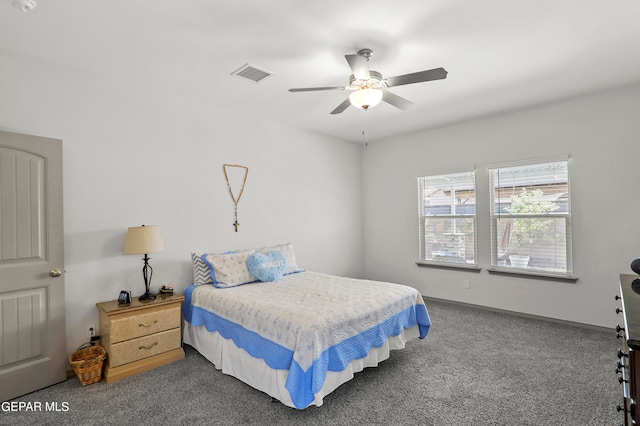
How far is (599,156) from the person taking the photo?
146 inches

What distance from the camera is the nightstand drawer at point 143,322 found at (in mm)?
2739

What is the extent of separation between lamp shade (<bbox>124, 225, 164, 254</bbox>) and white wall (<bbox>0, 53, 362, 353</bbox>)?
28cm

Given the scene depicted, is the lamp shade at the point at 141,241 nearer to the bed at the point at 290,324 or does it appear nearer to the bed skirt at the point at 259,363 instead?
the bed at the point at 290,324

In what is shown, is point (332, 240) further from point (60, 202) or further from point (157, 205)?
point (60, 202)

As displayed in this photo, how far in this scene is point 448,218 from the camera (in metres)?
4.96

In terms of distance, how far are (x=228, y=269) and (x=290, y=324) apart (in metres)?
1.41

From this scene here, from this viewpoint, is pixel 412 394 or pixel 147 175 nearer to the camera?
pixel 412 394

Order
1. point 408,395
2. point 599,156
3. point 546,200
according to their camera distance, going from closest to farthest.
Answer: point 408,395
point 599,156
point 546,200

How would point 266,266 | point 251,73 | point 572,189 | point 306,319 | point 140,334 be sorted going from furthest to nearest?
point 572,189 < point 266,266 < point 251,73 < point 140,334 < point 306,319

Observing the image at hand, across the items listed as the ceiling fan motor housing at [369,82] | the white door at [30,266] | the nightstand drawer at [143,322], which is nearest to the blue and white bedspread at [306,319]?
the nightstand drawer at [143,322]

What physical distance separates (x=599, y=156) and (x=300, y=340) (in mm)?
3957

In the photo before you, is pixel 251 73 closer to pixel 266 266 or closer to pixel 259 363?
pixel 266 266

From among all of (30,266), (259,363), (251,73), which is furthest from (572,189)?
(30,266)

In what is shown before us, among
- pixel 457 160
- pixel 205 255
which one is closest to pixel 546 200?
pixel 457 160
